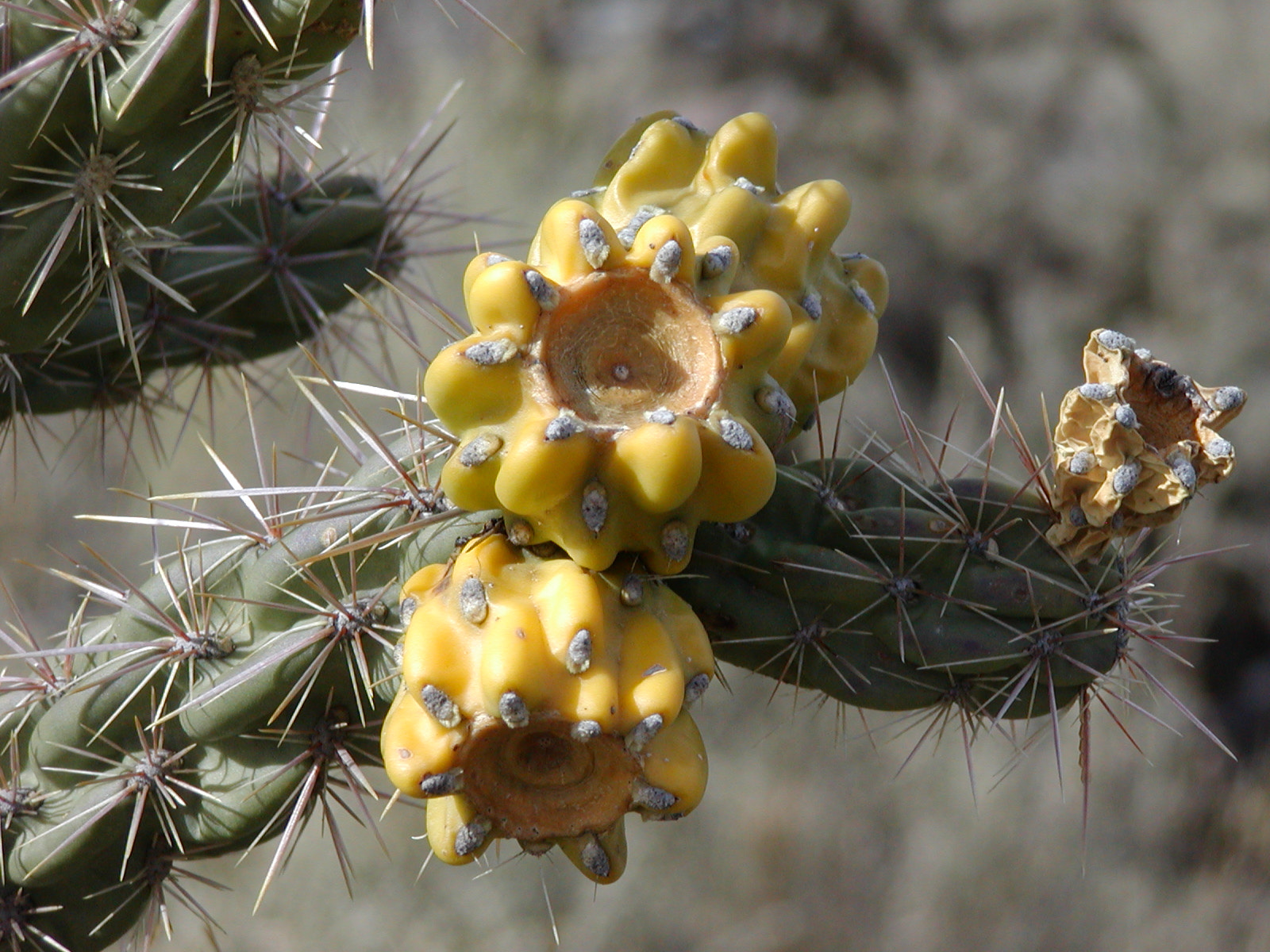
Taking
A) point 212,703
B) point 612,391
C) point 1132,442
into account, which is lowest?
point 212,703

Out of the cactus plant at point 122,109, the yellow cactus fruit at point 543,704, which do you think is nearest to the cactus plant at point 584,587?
the yellow cactus fruit at point 543,704

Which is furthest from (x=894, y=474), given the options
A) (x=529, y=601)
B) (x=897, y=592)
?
(x=529, y=601)

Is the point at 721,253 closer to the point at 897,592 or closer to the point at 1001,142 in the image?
the point at 897,592

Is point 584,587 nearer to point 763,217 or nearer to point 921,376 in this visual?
point 763,217

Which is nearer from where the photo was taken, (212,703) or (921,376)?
(212,703)

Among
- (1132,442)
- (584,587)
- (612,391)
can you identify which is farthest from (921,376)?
(584,587)

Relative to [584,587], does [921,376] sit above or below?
below
